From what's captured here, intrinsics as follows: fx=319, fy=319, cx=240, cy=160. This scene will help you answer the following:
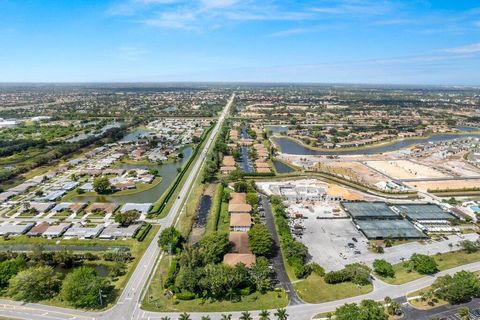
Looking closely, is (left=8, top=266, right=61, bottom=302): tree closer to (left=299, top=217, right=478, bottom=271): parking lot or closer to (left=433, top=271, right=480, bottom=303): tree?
(left=299, top=217, right=478, bottom=271): parking lot

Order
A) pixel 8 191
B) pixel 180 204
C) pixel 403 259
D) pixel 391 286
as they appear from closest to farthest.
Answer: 1. pixel 391 286
2. pixel 403 259
3. pixel 180 204
4. pixel 8 191

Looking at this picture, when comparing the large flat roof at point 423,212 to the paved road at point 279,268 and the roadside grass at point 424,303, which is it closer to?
the roadside grass at point 424,303

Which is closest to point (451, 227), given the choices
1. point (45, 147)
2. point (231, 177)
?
point (231, 177)

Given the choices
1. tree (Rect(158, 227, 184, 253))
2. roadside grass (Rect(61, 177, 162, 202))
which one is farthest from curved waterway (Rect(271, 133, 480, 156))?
tree (Rect(158, 227, 184, 253))

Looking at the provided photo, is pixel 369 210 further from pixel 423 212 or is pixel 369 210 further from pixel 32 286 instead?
pixel 32 286

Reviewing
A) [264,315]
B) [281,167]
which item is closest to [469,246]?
[264,315]

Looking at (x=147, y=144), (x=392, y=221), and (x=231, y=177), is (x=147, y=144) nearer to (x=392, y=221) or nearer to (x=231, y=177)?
(x=231, y=177)
